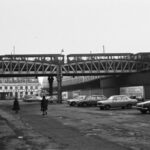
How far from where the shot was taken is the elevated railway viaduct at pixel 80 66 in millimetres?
74125

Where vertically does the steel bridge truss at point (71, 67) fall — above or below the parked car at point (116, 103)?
above

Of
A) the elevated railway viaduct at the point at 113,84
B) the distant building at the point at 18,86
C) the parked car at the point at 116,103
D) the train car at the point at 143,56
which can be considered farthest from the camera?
the distant building at the point at 18,86

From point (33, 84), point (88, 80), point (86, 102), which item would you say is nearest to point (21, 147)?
point (86, 102)

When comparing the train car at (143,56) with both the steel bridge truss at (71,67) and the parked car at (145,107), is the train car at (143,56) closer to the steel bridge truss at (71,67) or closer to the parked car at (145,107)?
the steel bridge truss at (71,67)

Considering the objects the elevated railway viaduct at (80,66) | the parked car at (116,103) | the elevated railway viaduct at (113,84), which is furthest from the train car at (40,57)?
the parked car at (116,103)

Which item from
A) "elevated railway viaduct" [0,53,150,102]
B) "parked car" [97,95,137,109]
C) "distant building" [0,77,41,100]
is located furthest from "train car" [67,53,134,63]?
"distant building" [0,77,41,100]

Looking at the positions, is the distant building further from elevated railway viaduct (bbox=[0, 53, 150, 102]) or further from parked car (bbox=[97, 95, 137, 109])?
parked car (bbox=[97, 95, 137, 109])

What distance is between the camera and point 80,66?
79062mm

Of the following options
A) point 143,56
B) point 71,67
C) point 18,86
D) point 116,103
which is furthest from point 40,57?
point 18,86

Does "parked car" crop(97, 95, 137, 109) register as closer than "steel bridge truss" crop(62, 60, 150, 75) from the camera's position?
Yes

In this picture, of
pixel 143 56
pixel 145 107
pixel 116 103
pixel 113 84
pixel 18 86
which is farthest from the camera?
pixel 18 86

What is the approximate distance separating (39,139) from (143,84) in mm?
59551

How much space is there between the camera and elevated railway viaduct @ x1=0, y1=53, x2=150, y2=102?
2918 inches

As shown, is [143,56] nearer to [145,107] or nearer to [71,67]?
[71,67]
